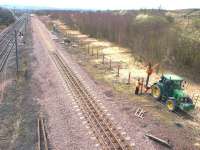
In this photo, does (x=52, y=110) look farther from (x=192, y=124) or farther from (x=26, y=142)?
(x=192, y=124)

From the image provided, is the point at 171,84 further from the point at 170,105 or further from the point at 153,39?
the point at 153,39

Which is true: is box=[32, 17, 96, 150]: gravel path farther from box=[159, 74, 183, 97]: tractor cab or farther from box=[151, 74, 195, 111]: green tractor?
box=[159, 74, 183, 97]: tractor cab

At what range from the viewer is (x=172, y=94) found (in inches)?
709

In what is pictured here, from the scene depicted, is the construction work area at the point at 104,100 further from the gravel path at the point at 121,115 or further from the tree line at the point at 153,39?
the tree line at the point at 153,39

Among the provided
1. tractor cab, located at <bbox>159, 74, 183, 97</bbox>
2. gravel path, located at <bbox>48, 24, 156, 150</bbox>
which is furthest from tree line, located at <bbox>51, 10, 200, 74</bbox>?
gravel path, located at <bbox>48, 24, 156, 150</bbox>

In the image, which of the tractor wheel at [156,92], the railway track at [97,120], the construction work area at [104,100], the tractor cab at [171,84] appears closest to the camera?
the railway track at [97,120]

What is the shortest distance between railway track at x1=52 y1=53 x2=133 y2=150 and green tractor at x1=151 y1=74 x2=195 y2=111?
4465 mm

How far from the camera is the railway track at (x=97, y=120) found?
13.5 meters

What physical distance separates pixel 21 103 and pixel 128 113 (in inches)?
301

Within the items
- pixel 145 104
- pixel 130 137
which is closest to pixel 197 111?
pixel 145 104

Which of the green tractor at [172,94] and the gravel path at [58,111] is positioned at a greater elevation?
the green tractor at [172,94]

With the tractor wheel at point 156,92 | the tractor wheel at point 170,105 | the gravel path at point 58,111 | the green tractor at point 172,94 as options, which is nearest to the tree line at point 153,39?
the tractor wheel at point 156,92

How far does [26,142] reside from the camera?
13727 millimetres

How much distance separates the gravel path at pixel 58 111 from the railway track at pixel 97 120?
529 mm
